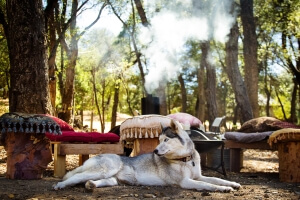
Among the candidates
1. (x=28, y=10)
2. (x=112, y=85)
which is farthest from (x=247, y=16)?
(x=112, y=85)

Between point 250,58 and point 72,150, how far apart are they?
10.8m

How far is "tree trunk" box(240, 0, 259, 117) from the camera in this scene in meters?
15.9

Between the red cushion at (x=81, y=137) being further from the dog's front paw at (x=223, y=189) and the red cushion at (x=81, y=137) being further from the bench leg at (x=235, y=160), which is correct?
the bench leg at (x=235, y=160)

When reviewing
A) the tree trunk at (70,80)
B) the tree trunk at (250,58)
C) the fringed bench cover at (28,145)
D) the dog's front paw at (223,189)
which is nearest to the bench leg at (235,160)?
the dog's front paw at (223,189)

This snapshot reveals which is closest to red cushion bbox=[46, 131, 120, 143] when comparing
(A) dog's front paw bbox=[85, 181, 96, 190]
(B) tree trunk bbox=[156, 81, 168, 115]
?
(A) dog's front paw bbox=[85, 181, 96, 190]

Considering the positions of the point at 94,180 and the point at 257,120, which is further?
the point at 257,120

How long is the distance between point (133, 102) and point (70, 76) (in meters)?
27.8

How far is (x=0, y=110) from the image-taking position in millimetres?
17750

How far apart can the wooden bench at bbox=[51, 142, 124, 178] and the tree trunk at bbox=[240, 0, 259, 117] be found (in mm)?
9720

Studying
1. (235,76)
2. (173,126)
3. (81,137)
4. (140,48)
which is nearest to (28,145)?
(81,137)

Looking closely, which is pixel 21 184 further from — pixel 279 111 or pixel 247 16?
pixel 279 111

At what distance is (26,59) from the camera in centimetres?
787

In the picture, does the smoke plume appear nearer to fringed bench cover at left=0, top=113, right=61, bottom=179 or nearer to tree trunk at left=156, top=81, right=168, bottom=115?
tree trunk at left=156, top=81, right=168, bottom=115

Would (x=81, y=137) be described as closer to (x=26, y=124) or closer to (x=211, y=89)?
(x=26, y=124)
